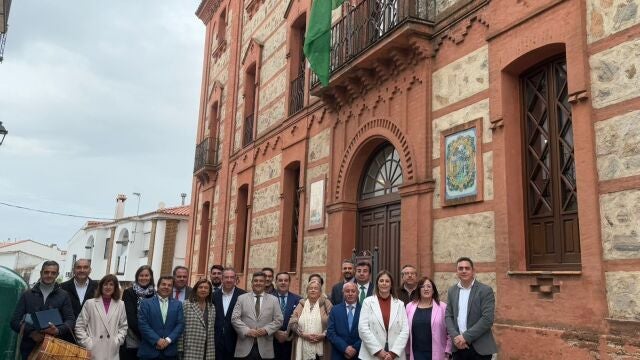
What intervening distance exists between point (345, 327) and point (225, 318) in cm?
165

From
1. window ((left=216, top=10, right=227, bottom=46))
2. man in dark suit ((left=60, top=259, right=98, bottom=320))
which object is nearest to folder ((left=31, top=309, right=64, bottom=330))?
man in dark suit ((left=60, top=259, right=98, bottom=320))

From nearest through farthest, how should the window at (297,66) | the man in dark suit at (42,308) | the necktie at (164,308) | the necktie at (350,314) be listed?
the man in dark suit at (42,308)
the necktie at (350,314)
the necktie at (164,308)
the window at (297,66)

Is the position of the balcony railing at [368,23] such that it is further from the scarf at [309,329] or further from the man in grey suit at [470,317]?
the scarf at [309,329]

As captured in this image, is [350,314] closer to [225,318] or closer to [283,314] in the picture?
[283,314]

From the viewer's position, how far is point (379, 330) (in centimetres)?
559

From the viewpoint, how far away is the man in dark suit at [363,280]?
21.6 ft

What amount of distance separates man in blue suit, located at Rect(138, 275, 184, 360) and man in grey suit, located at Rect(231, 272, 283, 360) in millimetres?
723

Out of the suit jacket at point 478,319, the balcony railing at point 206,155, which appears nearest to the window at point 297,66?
the balcony railing at point 206,155

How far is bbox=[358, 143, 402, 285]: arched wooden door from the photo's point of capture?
923cm

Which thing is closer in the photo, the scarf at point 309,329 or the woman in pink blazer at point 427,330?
the woman in pink blazer at point 427,330

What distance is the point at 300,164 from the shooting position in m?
12.5

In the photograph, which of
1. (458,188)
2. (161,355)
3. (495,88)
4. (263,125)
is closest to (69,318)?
(161,355)

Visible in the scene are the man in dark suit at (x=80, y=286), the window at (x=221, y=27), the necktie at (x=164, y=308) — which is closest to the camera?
the necktie at (x=164, y=308)

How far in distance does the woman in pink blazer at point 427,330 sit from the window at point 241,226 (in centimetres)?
1023
